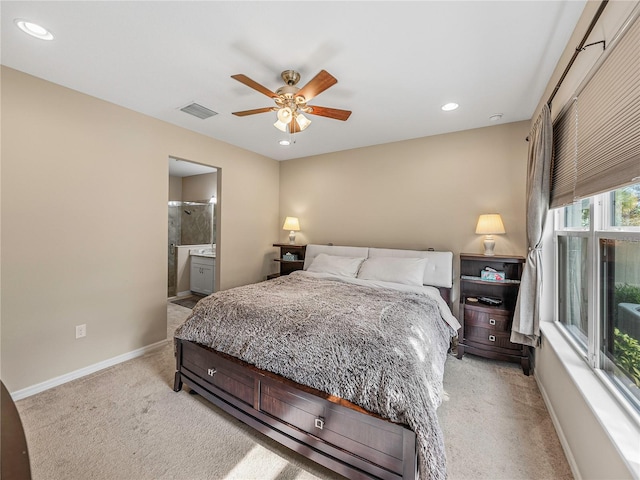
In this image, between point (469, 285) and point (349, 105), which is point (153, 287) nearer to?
point (349, 105)

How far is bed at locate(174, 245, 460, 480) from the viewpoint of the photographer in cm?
136

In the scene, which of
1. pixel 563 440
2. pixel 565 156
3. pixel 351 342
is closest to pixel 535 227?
pixel 565 156

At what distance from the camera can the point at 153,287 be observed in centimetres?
Answer: 312

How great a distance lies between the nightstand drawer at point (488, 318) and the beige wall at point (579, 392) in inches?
18.0

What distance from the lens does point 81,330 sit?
256cm

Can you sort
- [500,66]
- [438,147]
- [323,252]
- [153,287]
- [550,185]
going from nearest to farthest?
[500,66]
[550,185]
[153,287]
[438,147]
[323,252]

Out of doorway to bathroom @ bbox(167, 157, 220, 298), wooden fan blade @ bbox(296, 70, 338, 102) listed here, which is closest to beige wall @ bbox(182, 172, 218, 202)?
doorway to bathroom @ bbox(167, 157, 220, 298)

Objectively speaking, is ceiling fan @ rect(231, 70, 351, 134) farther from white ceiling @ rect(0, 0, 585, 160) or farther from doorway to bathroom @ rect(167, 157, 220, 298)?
doorway to bathroom @ rect(167, 157, 220, 298)

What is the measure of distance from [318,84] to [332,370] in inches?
74.3

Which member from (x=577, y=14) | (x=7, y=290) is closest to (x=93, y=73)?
(x=7, y=290)

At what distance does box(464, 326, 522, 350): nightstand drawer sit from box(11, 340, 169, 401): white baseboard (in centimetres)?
353

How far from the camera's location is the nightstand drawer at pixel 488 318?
2.78m

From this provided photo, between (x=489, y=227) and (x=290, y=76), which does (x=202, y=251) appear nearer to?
(x=290, y=76)

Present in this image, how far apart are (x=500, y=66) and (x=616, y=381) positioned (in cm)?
217
